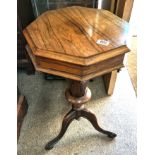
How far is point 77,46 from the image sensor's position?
0.76 m

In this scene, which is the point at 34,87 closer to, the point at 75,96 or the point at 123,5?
the point at 75,96

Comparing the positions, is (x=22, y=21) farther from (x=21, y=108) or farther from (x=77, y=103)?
(x=77, y=103)

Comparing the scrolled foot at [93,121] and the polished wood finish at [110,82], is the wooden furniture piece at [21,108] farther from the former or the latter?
the polished wood finish at [110,82]

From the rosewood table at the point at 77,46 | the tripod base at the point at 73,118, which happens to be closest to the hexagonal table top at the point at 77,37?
the rosewood table at the point at 77,46

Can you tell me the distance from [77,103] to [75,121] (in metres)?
0.37

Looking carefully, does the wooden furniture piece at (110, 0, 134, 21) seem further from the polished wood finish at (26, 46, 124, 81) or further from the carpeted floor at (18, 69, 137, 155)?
the carpeted floor at (18, 69, 137, 155)

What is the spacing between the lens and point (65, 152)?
46.3 inches

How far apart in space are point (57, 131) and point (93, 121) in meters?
0.28

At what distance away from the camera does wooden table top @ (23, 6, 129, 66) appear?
73 centimetres

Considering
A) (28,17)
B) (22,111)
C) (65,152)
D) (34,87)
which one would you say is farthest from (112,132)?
(28,17)

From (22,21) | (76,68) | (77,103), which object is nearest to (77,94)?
(77,103)

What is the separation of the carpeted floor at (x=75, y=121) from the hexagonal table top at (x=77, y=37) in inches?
25.7

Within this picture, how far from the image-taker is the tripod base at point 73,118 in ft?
3.68

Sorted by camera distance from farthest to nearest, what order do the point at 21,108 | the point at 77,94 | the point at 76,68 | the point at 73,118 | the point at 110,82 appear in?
the point at 110,82 < the point at 21,108 < the point at 73,118 < the point at 77,94 < the point at 76,68
